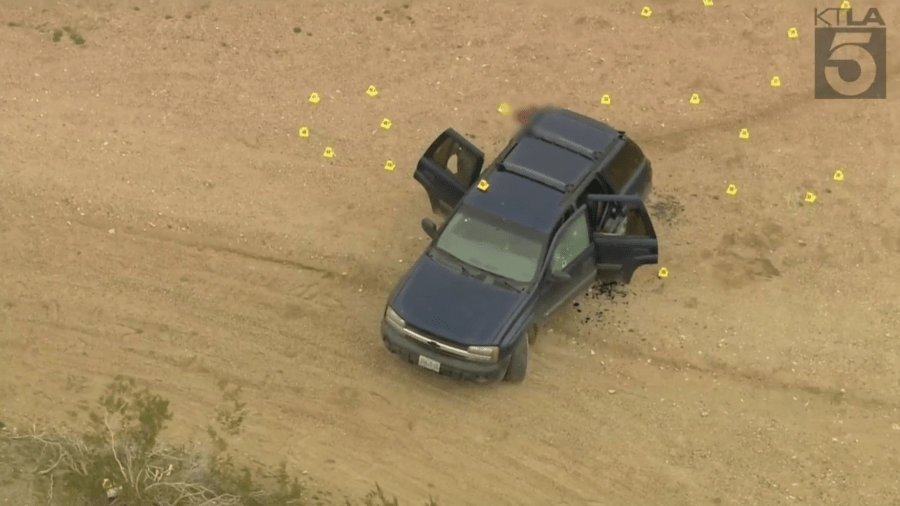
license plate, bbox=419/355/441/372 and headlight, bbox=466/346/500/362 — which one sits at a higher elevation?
headlight, bbox=466/346/500/362

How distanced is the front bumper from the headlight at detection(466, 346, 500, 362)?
0.07 m

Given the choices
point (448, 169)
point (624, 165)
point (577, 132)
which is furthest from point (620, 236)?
point (448, 169)

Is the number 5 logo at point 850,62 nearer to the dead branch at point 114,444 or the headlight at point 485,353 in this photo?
the headlight at point 485,353

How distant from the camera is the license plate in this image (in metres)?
10.2

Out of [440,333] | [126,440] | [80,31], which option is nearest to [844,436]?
[440,333]

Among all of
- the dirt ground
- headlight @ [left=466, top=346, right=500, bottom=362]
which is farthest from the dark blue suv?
the dirt ground

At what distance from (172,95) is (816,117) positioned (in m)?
9.66

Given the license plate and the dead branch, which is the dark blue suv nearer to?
the license plate

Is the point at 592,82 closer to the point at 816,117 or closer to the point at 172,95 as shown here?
the point at 816,117

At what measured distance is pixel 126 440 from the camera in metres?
10.0

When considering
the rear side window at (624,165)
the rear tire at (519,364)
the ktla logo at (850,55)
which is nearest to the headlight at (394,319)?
the rear tire at (519,364)

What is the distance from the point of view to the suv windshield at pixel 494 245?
34.7 feet

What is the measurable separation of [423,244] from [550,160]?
2.02 meters

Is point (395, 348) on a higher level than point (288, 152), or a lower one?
lower
